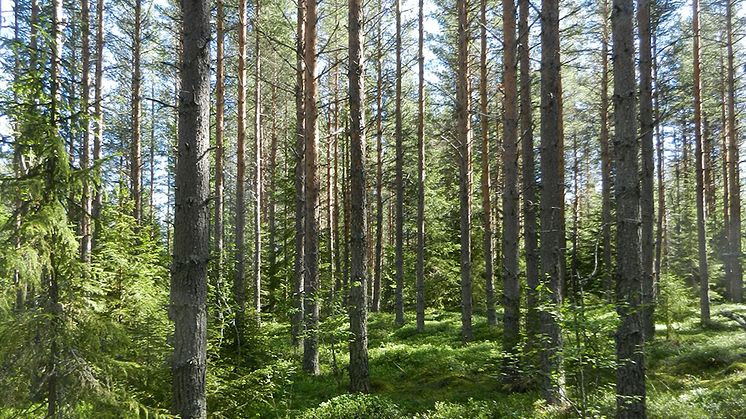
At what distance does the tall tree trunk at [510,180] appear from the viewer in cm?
921

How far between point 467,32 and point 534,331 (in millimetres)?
10365

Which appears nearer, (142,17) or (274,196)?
(142,17)

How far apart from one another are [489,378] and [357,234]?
471cm

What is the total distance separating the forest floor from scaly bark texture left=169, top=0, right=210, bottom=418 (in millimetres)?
2308

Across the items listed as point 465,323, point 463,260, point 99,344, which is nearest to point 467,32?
point 463,260

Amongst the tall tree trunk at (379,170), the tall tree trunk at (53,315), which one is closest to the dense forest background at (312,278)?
the tall tree trunk at (53,315)

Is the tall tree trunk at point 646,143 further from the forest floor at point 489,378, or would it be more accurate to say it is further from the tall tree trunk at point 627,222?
the tall tree trunk at point 627,222

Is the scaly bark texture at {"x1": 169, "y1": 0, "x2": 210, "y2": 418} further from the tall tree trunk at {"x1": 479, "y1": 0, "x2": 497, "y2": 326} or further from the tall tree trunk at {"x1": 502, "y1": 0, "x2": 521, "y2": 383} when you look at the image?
the tall tree trunk at {"x1": 479, "y1": 0, "x2": 497, "y2": 326}

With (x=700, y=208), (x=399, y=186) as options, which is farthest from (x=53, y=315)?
(x=700, y=208)

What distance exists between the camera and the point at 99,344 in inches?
160

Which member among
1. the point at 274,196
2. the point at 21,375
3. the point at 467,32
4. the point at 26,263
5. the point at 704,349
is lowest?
the point at 704,349

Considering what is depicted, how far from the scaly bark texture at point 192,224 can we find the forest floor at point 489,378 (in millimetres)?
2308

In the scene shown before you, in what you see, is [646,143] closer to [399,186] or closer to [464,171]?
[464,171]

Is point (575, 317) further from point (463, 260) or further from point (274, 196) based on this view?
point (274, 196)
